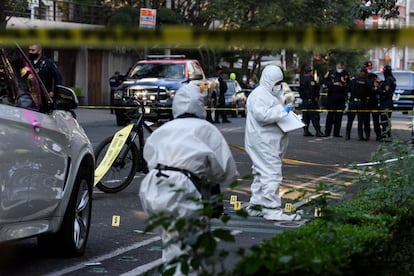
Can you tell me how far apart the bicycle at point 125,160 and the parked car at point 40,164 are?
3.89 meters

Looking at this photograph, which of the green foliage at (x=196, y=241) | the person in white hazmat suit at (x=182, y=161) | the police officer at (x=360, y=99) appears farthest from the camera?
the police officer at (x=360, y=99)

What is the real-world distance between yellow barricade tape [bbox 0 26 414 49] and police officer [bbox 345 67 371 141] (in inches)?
794

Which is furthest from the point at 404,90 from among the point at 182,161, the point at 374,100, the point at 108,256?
the point at 182,161

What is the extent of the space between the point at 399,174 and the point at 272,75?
3.48m

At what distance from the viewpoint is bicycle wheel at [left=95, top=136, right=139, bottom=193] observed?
1297 cm

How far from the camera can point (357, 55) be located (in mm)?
59094

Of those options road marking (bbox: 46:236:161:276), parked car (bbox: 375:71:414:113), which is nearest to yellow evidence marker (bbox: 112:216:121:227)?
road marking (bbox: 46:236:161:276)

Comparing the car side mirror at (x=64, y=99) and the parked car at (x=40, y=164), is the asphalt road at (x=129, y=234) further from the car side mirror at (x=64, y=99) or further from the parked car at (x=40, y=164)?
the car side mirror at (x=64, y=99)

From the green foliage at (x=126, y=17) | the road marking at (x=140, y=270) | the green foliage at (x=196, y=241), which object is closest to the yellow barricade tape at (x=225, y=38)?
the green foliage at (x=196, y=241)

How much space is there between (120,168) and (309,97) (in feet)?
46.6

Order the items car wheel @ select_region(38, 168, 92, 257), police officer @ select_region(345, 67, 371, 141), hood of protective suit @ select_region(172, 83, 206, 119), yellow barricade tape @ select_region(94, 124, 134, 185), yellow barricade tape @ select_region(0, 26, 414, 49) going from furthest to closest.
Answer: police officer @ select_region(345, 67, 371, 141) → yellow barricade tape @ select_region(94, 124, 134, 185) → car wheel @ select_region(38, 168, 92, 257) → hood of protective suit @ select_region(172, 83, 206, 119) → yellow barricade tape @ select_region(0, 26, 414, 49)

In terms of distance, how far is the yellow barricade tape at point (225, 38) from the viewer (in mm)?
4578

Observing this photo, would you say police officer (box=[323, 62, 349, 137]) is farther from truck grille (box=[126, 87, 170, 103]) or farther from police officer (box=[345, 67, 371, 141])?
truck grille (box=[126, 87, 170, 103])

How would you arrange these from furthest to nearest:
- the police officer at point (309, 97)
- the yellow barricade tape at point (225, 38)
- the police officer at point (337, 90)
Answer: the police officer at point (309, 97), the police officer at point (337, 90), the yellow barricade tape at point (225, 38)
